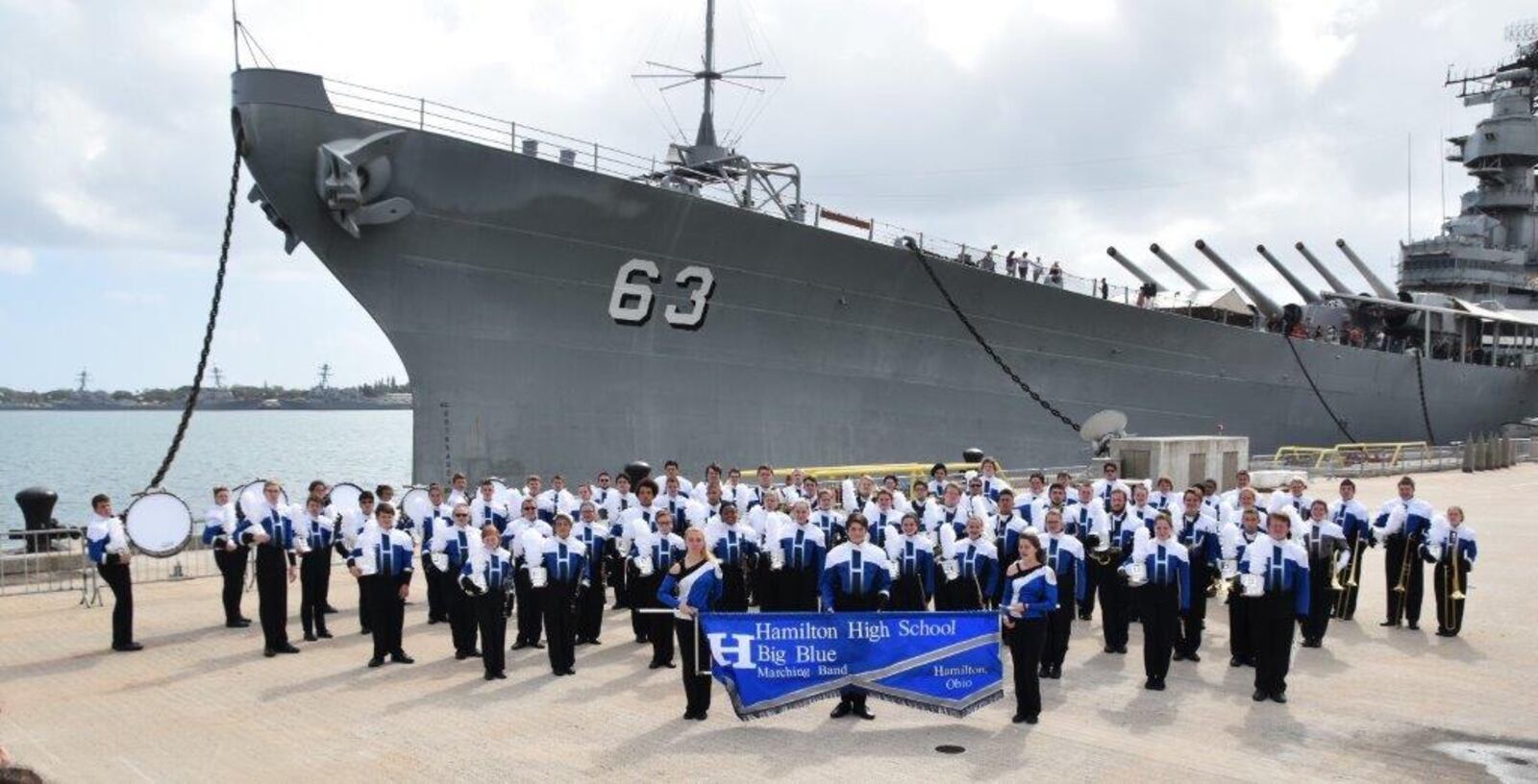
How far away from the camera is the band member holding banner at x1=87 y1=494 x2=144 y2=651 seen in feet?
32.0

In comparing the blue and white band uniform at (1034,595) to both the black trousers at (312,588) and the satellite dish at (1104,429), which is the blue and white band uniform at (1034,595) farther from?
the satellite dish at (1104,429)

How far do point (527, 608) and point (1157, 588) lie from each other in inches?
191

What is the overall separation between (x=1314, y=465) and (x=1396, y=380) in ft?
26.0

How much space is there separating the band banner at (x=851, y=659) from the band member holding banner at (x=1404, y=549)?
5334mm

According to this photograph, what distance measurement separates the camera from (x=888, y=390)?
21406 mm

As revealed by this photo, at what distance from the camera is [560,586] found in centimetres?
891

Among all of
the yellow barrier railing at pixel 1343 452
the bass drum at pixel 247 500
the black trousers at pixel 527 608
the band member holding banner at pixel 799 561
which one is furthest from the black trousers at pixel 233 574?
the yellow barrier railing at pixel 1343 452

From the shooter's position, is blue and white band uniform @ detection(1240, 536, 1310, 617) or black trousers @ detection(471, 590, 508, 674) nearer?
blue and white band uniform @ detection(1240, 536, 1310, 617)

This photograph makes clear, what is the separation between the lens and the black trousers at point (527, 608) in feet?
30.4

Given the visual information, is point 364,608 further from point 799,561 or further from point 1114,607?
point 1114,607

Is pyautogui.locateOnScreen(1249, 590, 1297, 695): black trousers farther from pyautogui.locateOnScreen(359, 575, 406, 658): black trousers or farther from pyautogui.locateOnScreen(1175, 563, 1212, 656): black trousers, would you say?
pyautogui.locateOnScreen(359, 575, 406, 658): black trousers

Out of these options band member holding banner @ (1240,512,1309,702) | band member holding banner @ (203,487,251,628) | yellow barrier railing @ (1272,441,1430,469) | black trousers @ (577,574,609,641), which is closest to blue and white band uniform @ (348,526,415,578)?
black trousers @ (577,574,609,641)

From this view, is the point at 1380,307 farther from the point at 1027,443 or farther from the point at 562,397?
the point at 562,397

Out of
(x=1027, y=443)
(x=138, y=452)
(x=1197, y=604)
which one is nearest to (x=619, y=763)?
(x=1197, y=604)
